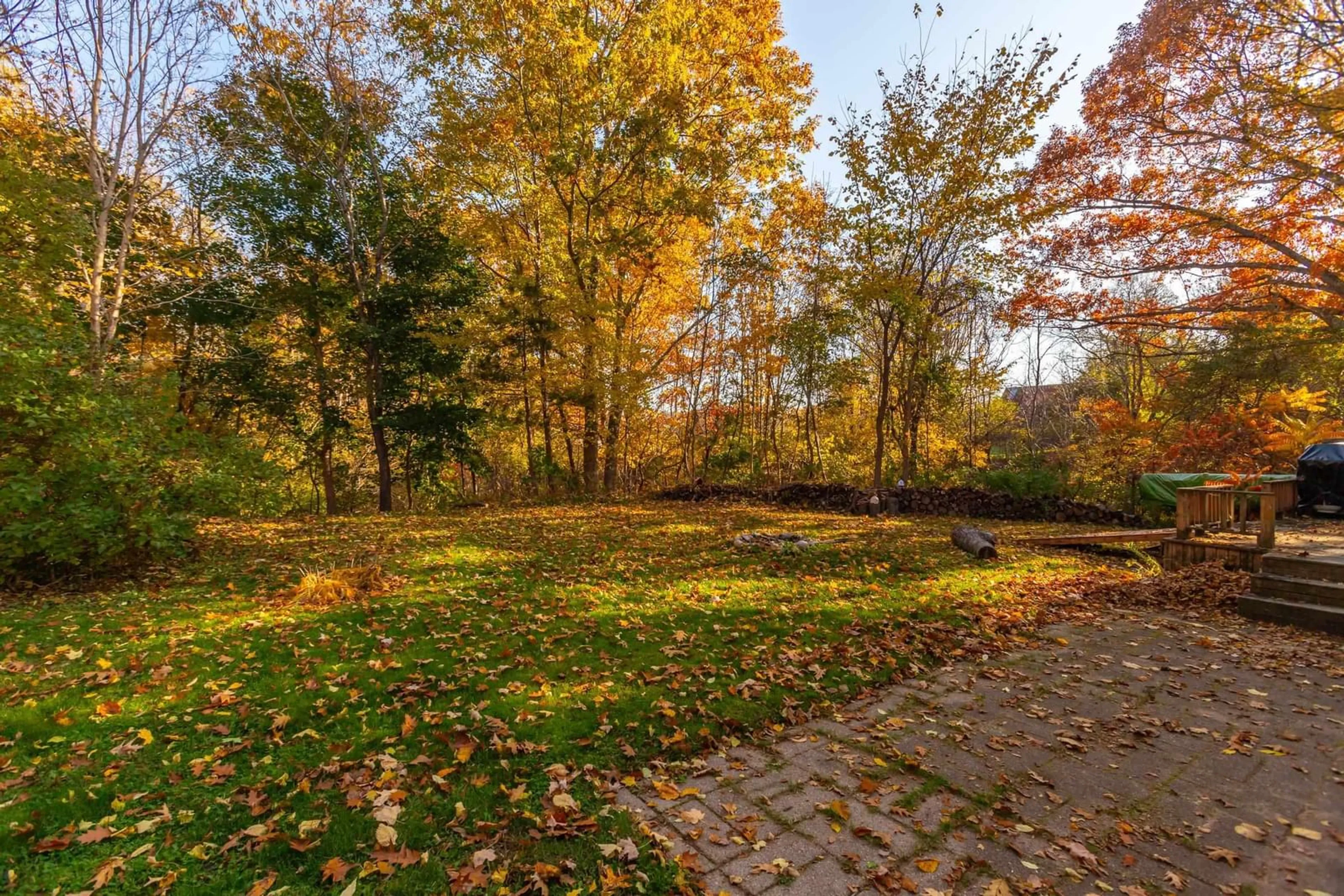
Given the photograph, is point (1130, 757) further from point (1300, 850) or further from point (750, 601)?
point (750, 601)

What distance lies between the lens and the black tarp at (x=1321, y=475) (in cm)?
930

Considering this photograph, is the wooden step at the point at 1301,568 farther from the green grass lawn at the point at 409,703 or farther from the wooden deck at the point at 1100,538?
the green grass lawn at the point at 409,703

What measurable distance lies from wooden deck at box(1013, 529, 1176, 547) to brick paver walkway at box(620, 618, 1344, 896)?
4548 millimetres

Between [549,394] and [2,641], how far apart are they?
30.0 feet

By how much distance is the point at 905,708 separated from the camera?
11.6 ft

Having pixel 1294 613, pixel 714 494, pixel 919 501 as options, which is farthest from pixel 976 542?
pixel 714 494

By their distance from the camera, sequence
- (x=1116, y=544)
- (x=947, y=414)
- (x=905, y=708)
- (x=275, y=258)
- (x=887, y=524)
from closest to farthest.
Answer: (x=905, y=708), (x=1116, y=544), (x=887, y=524), (x=275, y=258), (x=947, y=414)

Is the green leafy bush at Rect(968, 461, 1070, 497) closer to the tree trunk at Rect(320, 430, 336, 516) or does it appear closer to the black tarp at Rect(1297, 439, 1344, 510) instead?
the black tarp at Rect(1297, 439, 1344, 510)

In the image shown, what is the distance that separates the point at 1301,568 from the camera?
221 inches

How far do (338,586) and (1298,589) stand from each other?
958 cm

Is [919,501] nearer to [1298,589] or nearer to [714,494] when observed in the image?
[714,494]

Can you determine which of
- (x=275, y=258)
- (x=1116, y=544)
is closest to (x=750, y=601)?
(x=1116, y=544)

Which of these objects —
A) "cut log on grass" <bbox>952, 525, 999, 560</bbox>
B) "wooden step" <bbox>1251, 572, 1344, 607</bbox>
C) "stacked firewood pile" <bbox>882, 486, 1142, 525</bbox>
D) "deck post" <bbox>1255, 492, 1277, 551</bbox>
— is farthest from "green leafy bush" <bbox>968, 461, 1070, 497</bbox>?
"wooden step" <bbox>1251, 572, 1344, 607</bbox>

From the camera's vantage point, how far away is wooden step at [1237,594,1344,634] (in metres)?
5.11
